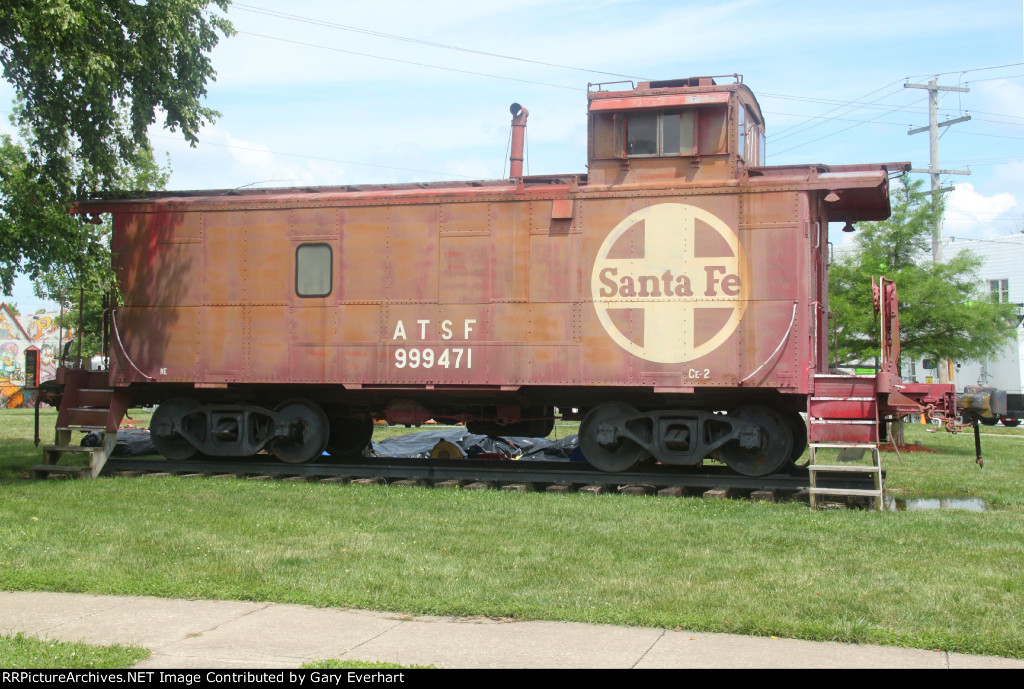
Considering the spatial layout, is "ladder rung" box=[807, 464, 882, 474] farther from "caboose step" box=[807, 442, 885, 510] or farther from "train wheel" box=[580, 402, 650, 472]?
"train wheel" box=[580, 402, 650, 472]

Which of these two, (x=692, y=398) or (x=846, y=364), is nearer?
(x=692, y=398)

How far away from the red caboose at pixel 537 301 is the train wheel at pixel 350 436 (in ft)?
4.25

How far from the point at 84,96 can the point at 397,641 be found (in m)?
11.3

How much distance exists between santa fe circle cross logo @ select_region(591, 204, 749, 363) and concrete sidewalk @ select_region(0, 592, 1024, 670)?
7.02 metres

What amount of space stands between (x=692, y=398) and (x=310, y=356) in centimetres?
558

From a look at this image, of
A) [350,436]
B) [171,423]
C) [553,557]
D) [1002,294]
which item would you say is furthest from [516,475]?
[1002,294]

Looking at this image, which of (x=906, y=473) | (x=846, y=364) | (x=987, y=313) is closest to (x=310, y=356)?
(x=906, y=473)

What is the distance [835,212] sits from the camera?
13609 mm

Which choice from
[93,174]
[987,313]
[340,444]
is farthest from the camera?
[987,313]

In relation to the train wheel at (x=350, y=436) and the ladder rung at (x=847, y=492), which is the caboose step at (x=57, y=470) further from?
the ladder rung at (x=847, y=492)

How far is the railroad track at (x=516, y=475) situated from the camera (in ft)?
40.8

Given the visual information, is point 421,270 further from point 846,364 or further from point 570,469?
point 846,364

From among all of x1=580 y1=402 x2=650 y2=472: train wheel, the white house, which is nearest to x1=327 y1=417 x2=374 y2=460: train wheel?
x1=580 y1=402 x2=650 y2=472: train wheel

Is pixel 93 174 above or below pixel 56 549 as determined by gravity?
above
